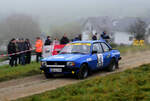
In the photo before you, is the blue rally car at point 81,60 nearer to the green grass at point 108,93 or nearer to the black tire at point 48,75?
the black tire at point 48,75

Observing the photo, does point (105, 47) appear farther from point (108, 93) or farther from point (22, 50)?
point (22, 50)

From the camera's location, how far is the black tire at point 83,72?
975cm

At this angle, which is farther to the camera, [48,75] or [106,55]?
[106,55]

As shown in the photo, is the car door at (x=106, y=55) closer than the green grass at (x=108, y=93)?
No

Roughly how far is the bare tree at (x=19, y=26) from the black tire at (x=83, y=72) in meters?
13.8

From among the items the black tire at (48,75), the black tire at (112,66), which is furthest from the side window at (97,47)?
the black tire at (48,75)

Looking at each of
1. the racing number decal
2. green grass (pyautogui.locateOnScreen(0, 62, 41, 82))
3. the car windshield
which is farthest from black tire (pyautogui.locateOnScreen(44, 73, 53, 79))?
the racing number decal

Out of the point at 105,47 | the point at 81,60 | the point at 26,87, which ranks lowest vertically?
the point at 26,87

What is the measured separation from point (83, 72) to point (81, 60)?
0.50 m

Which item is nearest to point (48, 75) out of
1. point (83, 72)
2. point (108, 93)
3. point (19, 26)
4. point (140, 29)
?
point (83, 72)

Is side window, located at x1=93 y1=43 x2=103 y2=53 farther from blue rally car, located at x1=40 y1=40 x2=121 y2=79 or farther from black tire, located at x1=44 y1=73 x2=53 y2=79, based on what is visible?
black tire, located at x1=44 y1=73 x2=53 y2=79

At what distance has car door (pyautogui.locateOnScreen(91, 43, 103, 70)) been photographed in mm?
10498

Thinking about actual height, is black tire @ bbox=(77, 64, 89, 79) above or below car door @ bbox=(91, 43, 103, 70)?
below

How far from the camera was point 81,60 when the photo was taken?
9.77 m
